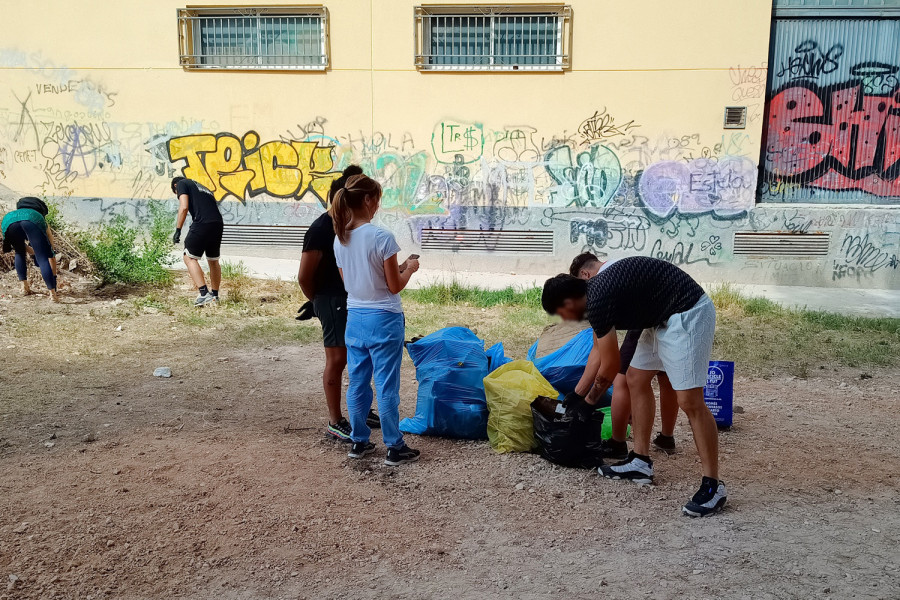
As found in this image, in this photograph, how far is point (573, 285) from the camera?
390cm

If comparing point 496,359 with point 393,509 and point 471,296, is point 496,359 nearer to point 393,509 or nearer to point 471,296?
point 393,509

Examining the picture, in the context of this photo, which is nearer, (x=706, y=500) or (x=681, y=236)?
(x=706, y=500)

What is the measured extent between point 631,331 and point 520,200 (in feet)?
24.8

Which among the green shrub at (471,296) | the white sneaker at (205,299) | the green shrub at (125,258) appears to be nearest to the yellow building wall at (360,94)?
the green shrub at (471,296)

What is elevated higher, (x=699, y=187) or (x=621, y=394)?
(x=699, y=187)

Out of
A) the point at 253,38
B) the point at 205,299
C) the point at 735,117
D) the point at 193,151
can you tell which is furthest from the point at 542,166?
the point at 193,151

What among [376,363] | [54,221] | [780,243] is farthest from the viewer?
[780,243]

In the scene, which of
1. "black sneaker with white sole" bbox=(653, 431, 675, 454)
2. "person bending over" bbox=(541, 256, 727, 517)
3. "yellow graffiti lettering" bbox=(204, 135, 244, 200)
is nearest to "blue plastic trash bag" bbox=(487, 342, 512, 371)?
"black sneaker with white sole" bbox=(653, 431, 675, 454)

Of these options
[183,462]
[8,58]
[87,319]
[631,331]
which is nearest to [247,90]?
[8,58]

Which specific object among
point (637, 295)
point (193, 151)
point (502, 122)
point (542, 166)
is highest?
point (502, 122)

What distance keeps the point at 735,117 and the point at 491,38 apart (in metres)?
3.72

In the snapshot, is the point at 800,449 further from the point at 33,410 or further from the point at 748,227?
the point at 748,227

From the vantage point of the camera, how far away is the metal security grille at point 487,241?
37.9ft

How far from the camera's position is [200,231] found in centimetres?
873
